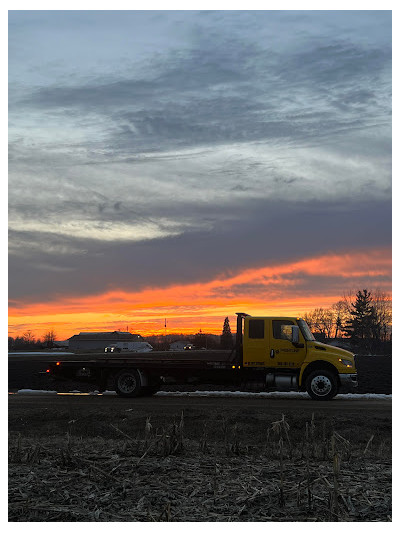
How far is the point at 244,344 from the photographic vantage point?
2373 centimetres

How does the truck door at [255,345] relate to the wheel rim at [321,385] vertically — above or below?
above

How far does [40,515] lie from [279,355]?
1794 cm

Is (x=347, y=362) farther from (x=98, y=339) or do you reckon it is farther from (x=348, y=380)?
(x=98, y=339)

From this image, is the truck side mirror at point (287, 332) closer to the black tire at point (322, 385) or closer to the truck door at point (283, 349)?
the truck door at point (283, 349)

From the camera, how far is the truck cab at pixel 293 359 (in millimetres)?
23391

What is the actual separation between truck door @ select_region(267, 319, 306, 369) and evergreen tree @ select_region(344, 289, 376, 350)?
99.7 meters

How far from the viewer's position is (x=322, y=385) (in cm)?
2361

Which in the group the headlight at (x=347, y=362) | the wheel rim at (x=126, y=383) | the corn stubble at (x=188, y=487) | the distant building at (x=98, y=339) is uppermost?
the corn stubble at (x=188, y=487)

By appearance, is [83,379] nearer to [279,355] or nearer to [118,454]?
[279,355]

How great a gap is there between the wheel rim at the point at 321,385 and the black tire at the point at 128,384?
22.0ft

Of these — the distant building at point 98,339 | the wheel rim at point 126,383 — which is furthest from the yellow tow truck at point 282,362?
the distant building at point 98,339

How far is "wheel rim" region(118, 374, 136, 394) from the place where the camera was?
2512cm

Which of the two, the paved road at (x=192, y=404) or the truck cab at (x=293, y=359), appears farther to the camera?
the truck cab at (x=293, y=359)

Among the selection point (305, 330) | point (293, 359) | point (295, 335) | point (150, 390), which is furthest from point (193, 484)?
point (150, 390)
